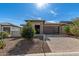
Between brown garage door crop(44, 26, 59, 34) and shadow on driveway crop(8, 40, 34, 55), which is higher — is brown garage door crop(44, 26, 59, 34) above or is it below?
above

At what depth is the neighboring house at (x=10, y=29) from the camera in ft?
20.4

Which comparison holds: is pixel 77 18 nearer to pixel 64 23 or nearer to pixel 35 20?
pixel 64 23

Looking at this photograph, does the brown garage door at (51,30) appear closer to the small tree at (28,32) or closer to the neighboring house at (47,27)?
the neighboring house at (47,27)

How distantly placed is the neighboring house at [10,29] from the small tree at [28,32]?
0.35 meters

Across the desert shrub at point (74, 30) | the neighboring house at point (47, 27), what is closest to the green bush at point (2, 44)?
the neighboring house at point (47, 27)

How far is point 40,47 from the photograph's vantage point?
21.3 feet

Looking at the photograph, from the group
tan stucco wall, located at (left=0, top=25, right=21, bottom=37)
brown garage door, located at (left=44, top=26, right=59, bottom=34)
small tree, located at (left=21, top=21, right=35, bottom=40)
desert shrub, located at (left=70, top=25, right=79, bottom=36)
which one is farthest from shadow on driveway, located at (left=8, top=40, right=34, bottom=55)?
desert shrub, located at (left=70, top=25, right=79, bottom=36)

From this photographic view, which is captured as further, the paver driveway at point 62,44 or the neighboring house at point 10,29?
the paver driveway at point 62,44

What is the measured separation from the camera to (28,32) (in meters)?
7.57

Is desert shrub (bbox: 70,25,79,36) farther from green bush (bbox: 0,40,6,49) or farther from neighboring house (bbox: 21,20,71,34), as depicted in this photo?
green bush (bbox: 0,40,6,49)

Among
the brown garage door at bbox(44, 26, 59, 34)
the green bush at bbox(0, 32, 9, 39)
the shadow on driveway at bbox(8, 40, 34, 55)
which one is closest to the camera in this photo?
the shadow on driveway at bbox(8, 40, 34, 55)

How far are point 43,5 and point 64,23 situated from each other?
925mm

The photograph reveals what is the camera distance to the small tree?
7012 mm

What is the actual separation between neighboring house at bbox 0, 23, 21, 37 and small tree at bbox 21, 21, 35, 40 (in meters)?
0.35
